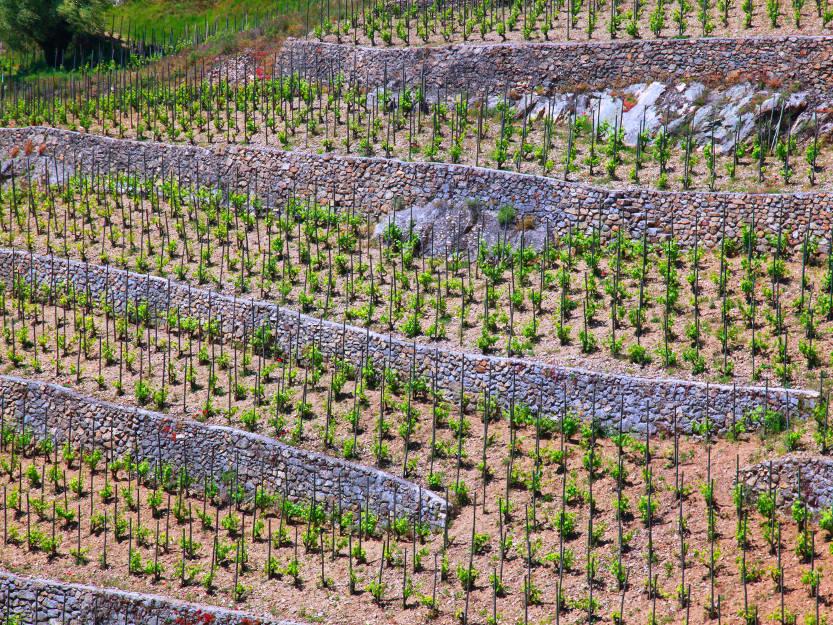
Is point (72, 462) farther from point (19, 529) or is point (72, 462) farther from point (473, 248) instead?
point (473, 248)

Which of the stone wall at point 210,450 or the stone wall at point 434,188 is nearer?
the stone wall at point 210,450

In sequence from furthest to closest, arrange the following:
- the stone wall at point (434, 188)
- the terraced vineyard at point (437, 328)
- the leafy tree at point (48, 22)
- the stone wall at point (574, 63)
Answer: the leafy tree at point (48, 22), the stone wall at point (574, 63), the stone wall at point (434, 188), the terraced vineyard at point (437, 328)

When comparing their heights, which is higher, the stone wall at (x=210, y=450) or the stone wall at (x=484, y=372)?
the stone wall at (x=484, y=372)

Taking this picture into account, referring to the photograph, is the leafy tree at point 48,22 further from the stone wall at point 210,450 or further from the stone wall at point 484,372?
the stone wall at point 210,450

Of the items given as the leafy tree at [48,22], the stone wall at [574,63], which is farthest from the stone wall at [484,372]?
the leafy tree at [48,22]

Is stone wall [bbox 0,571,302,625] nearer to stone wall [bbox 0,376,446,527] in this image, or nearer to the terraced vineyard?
the terraced vineyard

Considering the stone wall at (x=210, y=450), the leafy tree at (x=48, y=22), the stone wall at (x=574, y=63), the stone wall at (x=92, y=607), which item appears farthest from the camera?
the leafy tree at (x=48, y=22)

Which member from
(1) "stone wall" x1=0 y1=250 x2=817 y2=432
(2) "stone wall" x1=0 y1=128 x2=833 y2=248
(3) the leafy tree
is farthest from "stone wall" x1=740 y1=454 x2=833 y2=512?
(3) the leafy tree

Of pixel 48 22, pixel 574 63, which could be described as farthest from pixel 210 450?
pixel 48 22
